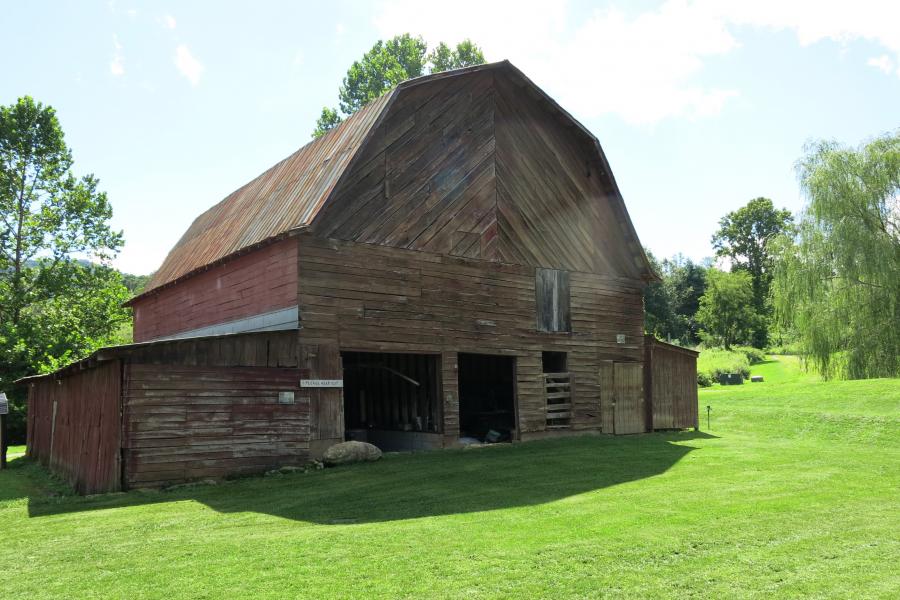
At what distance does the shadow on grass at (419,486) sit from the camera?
11.2 metres

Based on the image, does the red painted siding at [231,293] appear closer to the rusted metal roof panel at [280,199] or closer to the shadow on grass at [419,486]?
the rusted metal roof panel at [280,199]

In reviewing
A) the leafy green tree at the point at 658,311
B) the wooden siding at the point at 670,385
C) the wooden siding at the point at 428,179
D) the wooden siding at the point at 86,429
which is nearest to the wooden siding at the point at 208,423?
the wooden siding at the point at 86,429

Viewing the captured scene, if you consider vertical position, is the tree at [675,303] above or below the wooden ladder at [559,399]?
above

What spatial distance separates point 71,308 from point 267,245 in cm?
2534

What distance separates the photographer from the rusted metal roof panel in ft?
58.1

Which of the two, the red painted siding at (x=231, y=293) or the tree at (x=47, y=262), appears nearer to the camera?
the red painted siding at (x=231, y=293)

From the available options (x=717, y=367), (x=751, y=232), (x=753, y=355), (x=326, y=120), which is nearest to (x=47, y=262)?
(x=326, y=120)

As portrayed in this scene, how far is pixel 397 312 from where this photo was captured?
18172mm

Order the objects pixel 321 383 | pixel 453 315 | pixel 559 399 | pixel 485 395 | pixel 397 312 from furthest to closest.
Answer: pixel 485 395, pixel 559 399, pixel 453 315, pixel 397 312, pixel 321 383

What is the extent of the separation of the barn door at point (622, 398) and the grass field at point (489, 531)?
5.35 m

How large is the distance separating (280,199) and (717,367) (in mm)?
37934

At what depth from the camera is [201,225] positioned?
96.1 ft

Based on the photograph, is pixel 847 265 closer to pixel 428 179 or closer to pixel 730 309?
pixel 428 179

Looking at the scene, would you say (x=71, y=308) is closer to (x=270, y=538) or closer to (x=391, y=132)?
(x=391, y=132)
